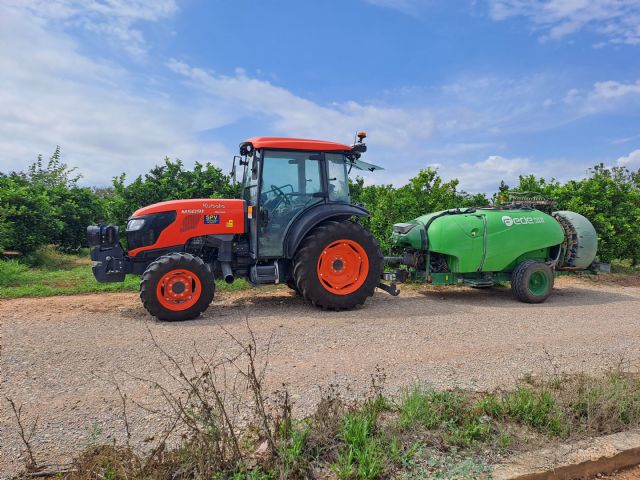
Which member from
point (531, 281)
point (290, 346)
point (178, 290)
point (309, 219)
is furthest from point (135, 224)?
point (531, 281)

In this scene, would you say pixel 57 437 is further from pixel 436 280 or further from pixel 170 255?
pixel 436 280

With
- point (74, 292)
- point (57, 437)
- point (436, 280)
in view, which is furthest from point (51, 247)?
point (57, 437)

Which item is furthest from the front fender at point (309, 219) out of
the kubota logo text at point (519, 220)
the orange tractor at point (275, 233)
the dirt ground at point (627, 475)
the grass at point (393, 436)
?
the dirt ground at point (627, 475)

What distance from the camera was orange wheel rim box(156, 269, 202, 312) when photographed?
6133 mm

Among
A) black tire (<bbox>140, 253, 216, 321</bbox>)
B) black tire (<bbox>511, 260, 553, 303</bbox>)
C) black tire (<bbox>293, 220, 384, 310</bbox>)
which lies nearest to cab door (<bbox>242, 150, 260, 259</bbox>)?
black tire (<bbox>293, 220, 384, 310</bbox>)

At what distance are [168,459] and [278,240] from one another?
182 inches

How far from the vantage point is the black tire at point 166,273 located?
6047 mm

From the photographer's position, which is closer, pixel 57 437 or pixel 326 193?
pixel 57 437

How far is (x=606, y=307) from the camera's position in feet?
25.1

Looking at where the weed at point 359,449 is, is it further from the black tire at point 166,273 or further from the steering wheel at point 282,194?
the steering wheel at point 282,194

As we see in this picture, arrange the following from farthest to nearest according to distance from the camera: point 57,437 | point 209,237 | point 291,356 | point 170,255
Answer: point 209,237 → point 170,255 → point 291,356 → point 57,437

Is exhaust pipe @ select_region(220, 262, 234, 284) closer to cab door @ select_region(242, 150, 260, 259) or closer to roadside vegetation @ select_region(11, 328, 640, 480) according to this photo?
cab door @ select_region(242, 150, 260, 259)

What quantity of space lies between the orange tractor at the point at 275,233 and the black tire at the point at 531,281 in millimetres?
2639

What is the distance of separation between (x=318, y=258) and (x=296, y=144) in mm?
1746
